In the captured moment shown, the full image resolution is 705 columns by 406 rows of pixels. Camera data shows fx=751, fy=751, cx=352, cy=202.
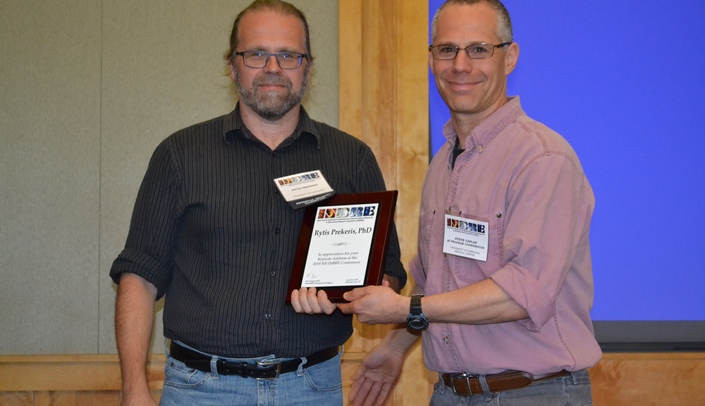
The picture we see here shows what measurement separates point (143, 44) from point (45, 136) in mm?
618

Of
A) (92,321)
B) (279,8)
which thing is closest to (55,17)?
(92,321)

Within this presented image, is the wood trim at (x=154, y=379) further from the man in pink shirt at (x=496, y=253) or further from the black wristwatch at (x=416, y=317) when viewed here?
the black wristwatch at (x=416, y=317)

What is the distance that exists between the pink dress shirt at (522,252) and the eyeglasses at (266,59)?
0.60m

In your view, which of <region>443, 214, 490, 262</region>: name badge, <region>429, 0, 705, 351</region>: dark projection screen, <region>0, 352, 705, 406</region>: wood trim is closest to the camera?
<region>443, 214, 490, 262</region>: name badge

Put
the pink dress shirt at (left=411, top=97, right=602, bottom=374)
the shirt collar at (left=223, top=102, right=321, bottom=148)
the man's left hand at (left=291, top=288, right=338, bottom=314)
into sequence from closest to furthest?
the pink dress shirt at (left=411, top=97, right=602, bottom=374) → the man's left hand at (left=291, top=288, right=338, bottom=314) → the shirt collar at (left=223, top=102, right=321, bottom=148)

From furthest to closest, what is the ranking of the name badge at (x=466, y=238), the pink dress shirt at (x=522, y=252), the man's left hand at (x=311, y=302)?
the man's left hand at (x=311, y=302) → the name badge at (x=466, y=238) → the pink dress shirt at (x=522, y=252)

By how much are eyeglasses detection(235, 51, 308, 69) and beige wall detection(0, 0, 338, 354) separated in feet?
4.00

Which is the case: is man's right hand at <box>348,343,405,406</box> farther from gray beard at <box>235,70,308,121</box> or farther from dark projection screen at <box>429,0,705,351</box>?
dark projection screen at <box>429,0,705,351</box>

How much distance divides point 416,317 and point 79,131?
2189 mm

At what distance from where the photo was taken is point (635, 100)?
12.4 ft

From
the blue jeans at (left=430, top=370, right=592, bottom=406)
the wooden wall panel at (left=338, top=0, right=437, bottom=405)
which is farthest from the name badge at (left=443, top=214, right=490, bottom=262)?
the wooden wall panel at (left=338, top=0, right=437, bottom=405)

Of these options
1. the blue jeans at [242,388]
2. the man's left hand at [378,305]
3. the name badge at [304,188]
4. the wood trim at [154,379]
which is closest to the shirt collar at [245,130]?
the name badge at [304,188]

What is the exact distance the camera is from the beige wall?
11.3 feet

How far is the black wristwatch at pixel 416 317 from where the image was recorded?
6.31 ft
